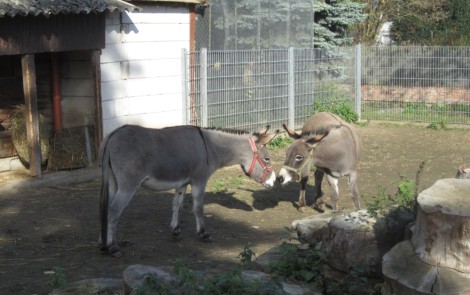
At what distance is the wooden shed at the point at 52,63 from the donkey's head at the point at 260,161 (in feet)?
12.2

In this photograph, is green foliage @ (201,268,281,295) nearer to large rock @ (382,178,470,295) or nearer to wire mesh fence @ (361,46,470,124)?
large rock @ (382,178,470,295)

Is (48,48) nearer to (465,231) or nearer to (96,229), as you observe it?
(96,229)

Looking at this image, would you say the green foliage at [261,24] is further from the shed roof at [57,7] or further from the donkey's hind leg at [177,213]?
the donkey's hind leg at [177,213]

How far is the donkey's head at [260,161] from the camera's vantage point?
9.09 m

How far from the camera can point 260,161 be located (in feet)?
29.9

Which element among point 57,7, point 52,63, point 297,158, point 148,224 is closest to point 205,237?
point 148,224

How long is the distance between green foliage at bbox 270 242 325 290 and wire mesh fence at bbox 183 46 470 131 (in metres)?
7.87

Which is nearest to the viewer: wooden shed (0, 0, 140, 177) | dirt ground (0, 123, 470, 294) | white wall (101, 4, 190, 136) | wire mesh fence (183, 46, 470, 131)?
dirt ground (0, 123, 470, 294)

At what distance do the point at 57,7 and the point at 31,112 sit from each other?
1.60m

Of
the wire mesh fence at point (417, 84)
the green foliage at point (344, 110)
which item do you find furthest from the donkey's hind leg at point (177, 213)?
the wire mesh fence at point (417, 84)

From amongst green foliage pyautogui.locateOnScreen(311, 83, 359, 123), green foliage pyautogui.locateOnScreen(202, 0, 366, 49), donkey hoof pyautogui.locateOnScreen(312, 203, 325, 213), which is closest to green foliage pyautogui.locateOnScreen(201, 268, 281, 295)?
donkey hoof pyautogui.locateOnScreen(312, 203, 325, 213)

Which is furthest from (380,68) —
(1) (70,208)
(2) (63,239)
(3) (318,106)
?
(2) (63,239)

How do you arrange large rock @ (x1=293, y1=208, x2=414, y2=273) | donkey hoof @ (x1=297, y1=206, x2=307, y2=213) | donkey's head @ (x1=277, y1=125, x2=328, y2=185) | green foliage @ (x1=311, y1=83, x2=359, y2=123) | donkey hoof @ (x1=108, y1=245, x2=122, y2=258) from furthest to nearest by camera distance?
green foliage @ (x1=311, y1=83, x2=359, y2=123)
donkey hoof @ (x1=297, y1=206, x2=307, y2=213)
donkey's head @ (x1=277, y1=125, x2=328, y2=185)
donkey hoof @ (x1=108, y1=245, x2=122, y2=258)
large rock @ (x1=293, y1=208, x2=414, y2=273)

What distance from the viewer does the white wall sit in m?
12.6
